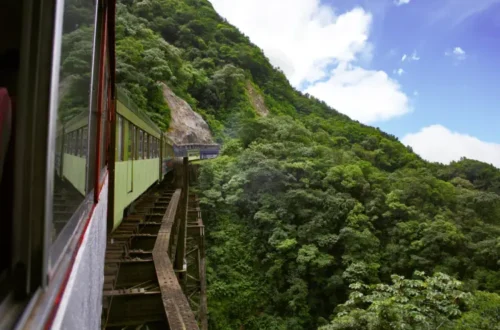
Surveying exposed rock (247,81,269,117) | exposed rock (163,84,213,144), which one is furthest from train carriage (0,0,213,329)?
exposed rock (247,81,269,117)

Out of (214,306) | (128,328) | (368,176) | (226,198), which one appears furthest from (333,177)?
(128,328)

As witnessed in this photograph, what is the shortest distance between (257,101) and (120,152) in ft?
100

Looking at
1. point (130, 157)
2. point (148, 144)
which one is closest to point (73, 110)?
point (130, 157)

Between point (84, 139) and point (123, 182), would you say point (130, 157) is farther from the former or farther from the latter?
point (84, 139)

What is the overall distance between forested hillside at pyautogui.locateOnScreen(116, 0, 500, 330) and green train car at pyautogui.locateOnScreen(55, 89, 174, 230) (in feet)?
17.8

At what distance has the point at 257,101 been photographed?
3406cm

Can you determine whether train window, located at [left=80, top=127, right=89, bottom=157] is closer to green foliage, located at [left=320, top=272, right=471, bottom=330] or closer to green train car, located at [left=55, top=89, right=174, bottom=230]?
green train car, located at [left=55, top=89, right=174, bottom=230]

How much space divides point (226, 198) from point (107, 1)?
13298 mm

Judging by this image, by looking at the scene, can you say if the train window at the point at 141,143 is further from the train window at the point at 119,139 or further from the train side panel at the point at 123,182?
the train window at the point at 119,139

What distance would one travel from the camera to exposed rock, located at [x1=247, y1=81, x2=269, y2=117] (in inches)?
1303

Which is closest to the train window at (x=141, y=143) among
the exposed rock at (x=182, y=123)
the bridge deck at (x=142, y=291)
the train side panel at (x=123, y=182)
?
the train side panel at (x=123, y=182)

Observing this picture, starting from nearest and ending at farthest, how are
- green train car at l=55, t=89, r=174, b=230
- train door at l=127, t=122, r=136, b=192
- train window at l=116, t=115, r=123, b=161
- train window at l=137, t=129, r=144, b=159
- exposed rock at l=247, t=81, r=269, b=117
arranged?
green train car at l=55, t=89, r=174, b=230 → train window at l=116, t=115, r=123, b=161 → train door at l=127, t=122, r=136, b=192 → train window at l=137, t=129, r=144, b=159 → exposed rock at l=247, t=81, r=269, b=117

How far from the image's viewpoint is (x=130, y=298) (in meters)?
3.63

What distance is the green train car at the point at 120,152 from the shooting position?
1004mm
